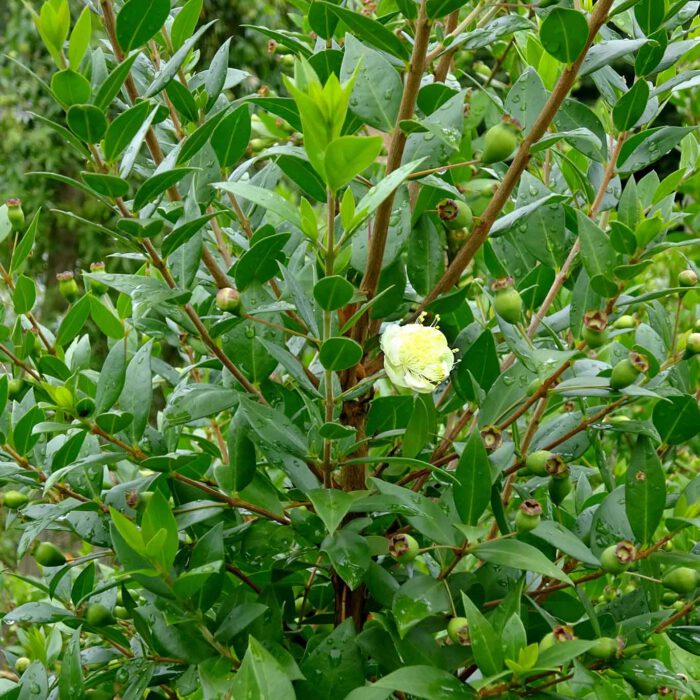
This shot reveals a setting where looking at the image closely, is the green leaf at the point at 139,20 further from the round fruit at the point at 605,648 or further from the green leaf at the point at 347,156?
the round fruit at the point at 605,648

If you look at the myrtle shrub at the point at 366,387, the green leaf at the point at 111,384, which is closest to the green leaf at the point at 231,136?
the myrtle shrub at the point at 366,387

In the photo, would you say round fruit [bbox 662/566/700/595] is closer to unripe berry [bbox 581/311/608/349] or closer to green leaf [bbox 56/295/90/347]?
unripe berry [bbox 581/311/608/349]

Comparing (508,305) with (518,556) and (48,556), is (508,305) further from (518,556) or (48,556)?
(48,556)

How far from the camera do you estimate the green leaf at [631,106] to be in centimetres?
83

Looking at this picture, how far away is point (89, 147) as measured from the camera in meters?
0.71

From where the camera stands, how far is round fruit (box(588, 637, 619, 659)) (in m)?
0.72

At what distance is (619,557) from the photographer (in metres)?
0.75

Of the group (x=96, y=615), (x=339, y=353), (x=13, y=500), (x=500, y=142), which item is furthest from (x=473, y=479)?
(x=13, y=500)

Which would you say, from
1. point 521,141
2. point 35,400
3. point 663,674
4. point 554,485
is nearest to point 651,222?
point 521,141

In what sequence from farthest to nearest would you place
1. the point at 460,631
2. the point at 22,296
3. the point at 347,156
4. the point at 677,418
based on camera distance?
the point at 22,296 → the point at 677,418 → the point at 460,631 → the point at 347,156

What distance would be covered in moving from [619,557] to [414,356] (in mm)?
233

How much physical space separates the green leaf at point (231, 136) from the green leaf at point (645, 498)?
0.46m

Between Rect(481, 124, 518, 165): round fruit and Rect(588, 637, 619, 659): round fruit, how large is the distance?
15.2 inches

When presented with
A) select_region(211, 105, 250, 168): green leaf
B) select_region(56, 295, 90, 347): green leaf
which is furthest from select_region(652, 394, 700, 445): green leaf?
select_region(56, 295, 90, 347): green leaf
